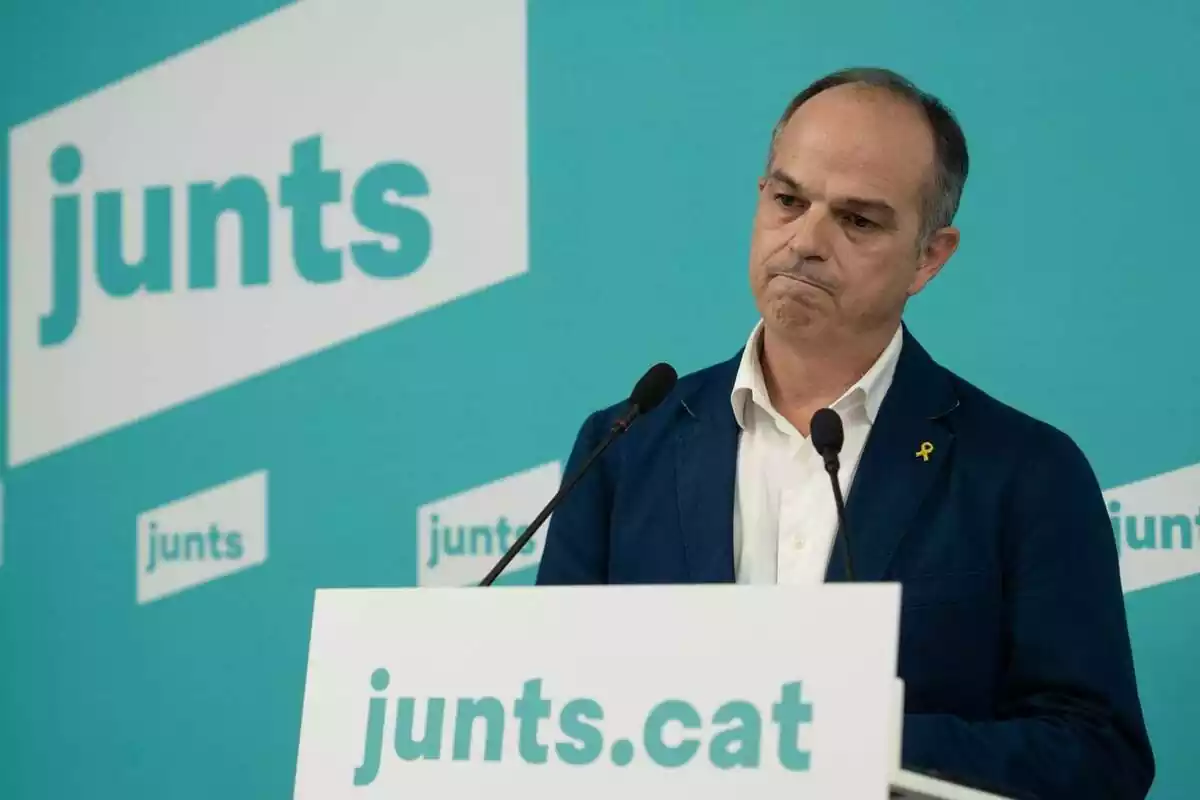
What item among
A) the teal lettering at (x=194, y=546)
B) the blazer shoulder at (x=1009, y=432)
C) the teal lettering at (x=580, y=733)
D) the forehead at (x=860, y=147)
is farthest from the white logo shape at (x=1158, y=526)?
the teal lettering at (x=194, y=546)

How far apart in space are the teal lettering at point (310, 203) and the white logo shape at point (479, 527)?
0.51 meters

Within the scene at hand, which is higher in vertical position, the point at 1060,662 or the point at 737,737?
the point at 1060,662

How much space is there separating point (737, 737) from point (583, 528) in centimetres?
84

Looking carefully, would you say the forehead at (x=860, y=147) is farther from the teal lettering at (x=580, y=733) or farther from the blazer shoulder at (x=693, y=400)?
the teal lettering at (x=580, y=733)

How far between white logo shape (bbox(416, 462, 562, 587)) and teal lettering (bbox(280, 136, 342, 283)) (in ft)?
1.68

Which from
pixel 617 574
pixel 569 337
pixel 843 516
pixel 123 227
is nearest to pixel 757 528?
pixel 617 574

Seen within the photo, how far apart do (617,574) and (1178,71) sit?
4.30 feet

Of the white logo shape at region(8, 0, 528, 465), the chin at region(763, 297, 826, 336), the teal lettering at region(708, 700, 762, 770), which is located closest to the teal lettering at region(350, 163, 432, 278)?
the white logo shape at region(8, 0, 528, 465)

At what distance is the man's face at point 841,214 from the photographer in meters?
2.03

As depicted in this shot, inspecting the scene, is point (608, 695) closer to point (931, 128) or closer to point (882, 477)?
point (882, 477)

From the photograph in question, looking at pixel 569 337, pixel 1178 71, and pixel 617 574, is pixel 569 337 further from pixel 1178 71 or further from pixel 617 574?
pixel 1178 71

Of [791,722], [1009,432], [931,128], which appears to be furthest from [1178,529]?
[791,722]

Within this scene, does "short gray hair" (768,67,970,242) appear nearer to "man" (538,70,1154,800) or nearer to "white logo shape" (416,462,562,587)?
"man" (538,70,1154,800)

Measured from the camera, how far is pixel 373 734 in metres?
1.47
